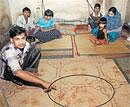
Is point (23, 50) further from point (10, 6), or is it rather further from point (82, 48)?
point (10, 6)

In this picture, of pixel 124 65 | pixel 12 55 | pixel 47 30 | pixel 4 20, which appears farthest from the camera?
pixel 4 20

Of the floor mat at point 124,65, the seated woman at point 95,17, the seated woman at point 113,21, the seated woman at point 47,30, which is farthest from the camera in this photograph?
the seated woman at point 95,17

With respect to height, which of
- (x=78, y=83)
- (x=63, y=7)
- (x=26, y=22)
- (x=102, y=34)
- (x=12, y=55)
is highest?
(x=63, y=7)

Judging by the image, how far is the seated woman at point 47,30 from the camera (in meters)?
5.23

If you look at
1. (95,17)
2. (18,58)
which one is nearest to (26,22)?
(95,17)

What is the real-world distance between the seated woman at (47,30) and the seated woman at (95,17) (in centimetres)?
94

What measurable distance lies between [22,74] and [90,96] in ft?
2.93

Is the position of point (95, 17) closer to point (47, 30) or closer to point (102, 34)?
point (102, 34)

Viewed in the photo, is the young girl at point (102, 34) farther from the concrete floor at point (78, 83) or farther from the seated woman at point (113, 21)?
the concrete floor at point (78, 83)

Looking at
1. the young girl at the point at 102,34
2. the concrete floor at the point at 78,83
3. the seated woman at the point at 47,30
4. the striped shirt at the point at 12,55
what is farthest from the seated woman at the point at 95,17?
the striped shirt at the point at 12,55

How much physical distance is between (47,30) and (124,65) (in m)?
2.05

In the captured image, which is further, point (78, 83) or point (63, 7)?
point (63, 7)

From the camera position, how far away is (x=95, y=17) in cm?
585

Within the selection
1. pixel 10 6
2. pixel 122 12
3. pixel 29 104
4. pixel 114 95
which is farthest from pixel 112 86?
pixel 10 6
